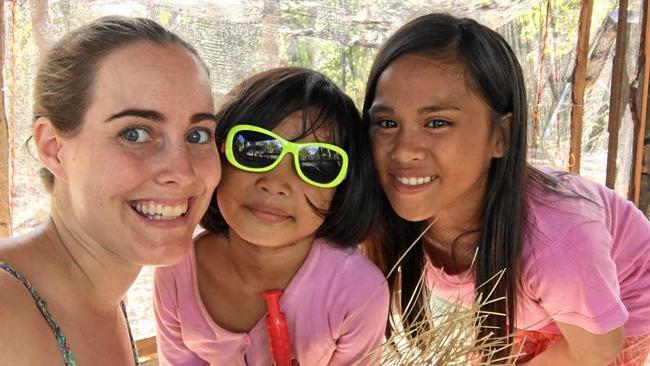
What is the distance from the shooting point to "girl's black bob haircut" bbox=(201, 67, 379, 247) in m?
1.41

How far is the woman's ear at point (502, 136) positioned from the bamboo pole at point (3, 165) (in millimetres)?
1664

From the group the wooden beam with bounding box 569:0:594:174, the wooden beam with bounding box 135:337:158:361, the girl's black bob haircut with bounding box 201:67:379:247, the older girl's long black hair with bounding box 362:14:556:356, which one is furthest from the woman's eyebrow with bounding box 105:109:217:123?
the wooden beam with bounding box 569:0:594:174

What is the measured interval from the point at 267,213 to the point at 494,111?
2.11 feet

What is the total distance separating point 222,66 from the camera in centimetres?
274

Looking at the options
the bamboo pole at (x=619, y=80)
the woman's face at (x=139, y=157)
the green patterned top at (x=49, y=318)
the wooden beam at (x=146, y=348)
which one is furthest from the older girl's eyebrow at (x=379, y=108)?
the bamboo pole at (x=619, y=80)

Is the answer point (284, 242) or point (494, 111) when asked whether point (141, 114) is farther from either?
point (494, 111)

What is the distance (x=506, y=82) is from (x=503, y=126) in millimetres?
113

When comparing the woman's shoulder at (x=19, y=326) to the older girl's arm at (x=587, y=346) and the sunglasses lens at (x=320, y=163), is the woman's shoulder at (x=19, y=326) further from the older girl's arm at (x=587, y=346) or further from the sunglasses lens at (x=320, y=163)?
the older girl's arm at (x=587, y=346)

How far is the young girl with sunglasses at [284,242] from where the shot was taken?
1401 millimetres

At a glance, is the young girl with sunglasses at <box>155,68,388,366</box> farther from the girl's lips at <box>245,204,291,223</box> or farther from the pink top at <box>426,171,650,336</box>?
the pink top at <box>426,171,650,336</box>

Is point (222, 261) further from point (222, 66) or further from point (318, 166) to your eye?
point (222, 66)

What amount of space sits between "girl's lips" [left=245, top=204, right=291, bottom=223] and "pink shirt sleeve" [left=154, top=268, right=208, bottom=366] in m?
0.30

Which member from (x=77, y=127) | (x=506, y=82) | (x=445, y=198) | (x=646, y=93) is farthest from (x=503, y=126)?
(x=646, y=93)

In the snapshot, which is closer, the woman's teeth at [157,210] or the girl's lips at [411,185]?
the woman's teeth at [157,210]
